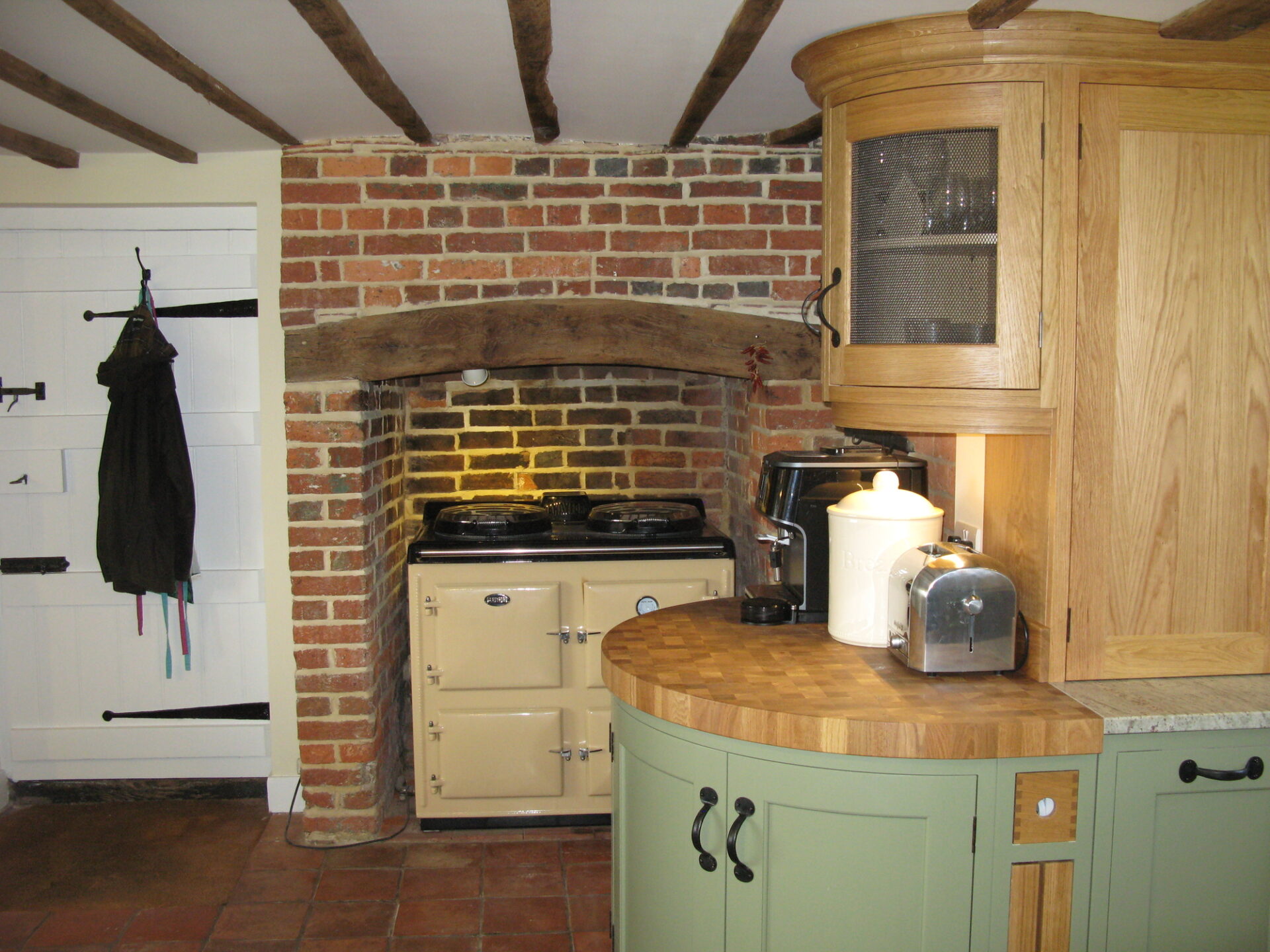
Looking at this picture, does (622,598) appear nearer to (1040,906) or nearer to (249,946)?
(249,946)

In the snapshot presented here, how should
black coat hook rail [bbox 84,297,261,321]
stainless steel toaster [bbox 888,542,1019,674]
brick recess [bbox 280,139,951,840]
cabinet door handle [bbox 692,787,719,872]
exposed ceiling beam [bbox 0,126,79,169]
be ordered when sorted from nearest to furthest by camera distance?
cabinet door handle [bbox 692,787,719,872] → stainless steel toaster [bbox 888,542,1019,674] → exposed ceiling beam [bbox 0,126,79,169] → brick recess [bbox 280,139,951,840] → black coat hook rail [bbox 84,297,261,321]

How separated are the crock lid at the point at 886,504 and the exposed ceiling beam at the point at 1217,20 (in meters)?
1.02

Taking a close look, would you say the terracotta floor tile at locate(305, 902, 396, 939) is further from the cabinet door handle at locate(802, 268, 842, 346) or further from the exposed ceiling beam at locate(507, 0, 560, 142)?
the exposed ceiling beam at locate(507, 0, 560, 142)

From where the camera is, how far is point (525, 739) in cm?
333

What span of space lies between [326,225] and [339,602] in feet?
3.80

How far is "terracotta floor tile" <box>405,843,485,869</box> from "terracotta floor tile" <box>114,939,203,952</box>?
2.10 ft

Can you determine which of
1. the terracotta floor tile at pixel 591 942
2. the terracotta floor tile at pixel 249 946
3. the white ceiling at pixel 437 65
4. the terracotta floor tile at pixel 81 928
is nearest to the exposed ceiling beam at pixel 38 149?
the white ceiling at pixel 437 65

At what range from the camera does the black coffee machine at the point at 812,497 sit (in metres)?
2.48

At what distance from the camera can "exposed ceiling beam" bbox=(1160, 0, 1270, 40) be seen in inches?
72.8

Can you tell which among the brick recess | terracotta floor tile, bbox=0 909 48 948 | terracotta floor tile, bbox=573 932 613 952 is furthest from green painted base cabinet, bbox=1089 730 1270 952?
terracotta floor tile, bbox=0 909 48 948

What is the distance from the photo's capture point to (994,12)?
189 centimetres

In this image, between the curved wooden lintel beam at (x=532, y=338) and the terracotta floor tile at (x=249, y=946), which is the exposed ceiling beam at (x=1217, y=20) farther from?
the terracotta floor tile at (x=249, y=946)

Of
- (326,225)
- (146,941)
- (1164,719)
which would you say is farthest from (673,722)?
(326,225)

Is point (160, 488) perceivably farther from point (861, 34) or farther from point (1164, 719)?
point (1164, 719)
